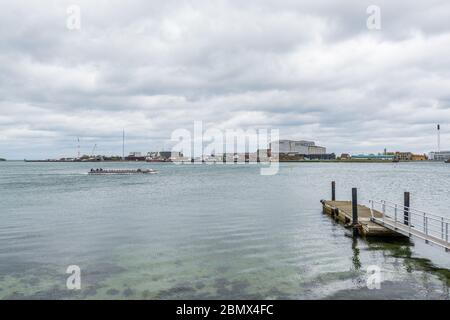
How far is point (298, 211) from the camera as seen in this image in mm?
34688

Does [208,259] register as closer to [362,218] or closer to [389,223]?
[389,223]

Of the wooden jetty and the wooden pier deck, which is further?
the wooden pier deck

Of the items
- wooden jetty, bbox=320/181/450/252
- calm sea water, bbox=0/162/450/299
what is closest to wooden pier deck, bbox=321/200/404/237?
wooden jetty, bbox=320/181/450/252

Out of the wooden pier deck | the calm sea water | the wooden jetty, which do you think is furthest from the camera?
the wooden pier deck

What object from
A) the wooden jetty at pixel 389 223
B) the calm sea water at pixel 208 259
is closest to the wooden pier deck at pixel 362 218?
the wooden jetty at pixel 389 223

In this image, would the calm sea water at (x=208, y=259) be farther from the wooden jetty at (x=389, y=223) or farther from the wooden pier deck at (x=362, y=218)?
the wooden jetty at (x=389, y=223)

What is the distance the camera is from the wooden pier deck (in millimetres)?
21506

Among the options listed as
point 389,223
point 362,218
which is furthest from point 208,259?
point 362,218

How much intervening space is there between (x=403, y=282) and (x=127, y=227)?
19447 mm

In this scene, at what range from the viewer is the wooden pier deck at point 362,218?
21506 mm

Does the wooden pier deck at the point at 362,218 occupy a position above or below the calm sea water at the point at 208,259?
above

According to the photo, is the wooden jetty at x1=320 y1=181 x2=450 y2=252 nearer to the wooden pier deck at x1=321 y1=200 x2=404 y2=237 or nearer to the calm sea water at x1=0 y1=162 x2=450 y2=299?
the wooden pier deck at x1=321 y1=200 x2=404 y2=237

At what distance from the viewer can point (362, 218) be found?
25031mm

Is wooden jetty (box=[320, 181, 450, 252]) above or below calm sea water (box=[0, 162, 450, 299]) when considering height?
above
